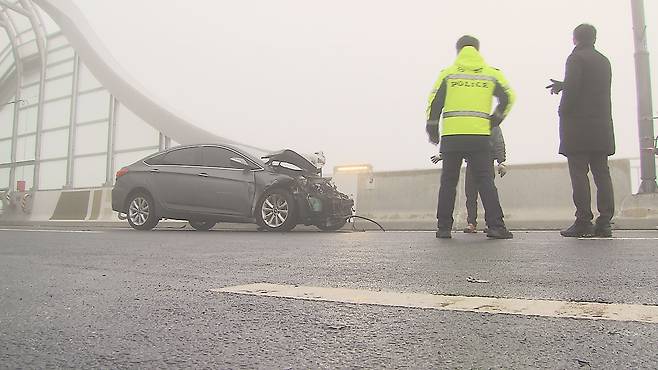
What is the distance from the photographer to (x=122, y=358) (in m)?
1.46

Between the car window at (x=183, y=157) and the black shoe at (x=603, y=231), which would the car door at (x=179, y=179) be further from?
the black shoe at (x=603, y=231)

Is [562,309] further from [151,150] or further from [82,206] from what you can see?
[151,150]

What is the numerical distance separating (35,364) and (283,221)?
21.3ft

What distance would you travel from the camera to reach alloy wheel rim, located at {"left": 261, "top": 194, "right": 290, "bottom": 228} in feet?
26.0

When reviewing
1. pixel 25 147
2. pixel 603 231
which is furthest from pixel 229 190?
pixel 25 147

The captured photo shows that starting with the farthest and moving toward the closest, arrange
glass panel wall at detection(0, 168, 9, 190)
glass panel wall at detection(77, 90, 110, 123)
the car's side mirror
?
glass panel wall at detection(0, 168, 9, 190) < glass panel wall at detection(77, 90, 110, 123) < the car's side mirror

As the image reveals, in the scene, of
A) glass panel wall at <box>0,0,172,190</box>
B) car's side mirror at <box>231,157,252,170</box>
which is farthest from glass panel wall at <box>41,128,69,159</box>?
car's side mirror at <box>231,157,252,170</box>

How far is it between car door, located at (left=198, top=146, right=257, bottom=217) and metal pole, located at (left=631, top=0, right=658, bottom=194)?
560 centimetres

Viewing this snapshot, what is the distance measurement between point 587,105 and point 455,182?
1.60 metres

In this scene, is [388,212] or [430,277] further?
[388,212]

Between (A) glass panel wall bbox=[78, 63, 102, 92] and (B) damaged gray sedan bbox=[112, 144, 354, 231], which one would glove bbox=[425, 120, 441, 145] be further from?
(A) glass panel wall bbox=[78, 63, 102, 92]

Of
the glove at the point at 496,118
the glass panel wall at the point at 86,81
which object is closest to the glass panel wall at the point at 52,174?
the glass panel wall at the point at 86,81

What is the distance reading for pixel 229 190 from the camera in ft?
27.5

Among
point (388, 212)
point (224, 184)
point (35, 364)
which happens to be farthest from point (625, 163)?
point (35, 364)
